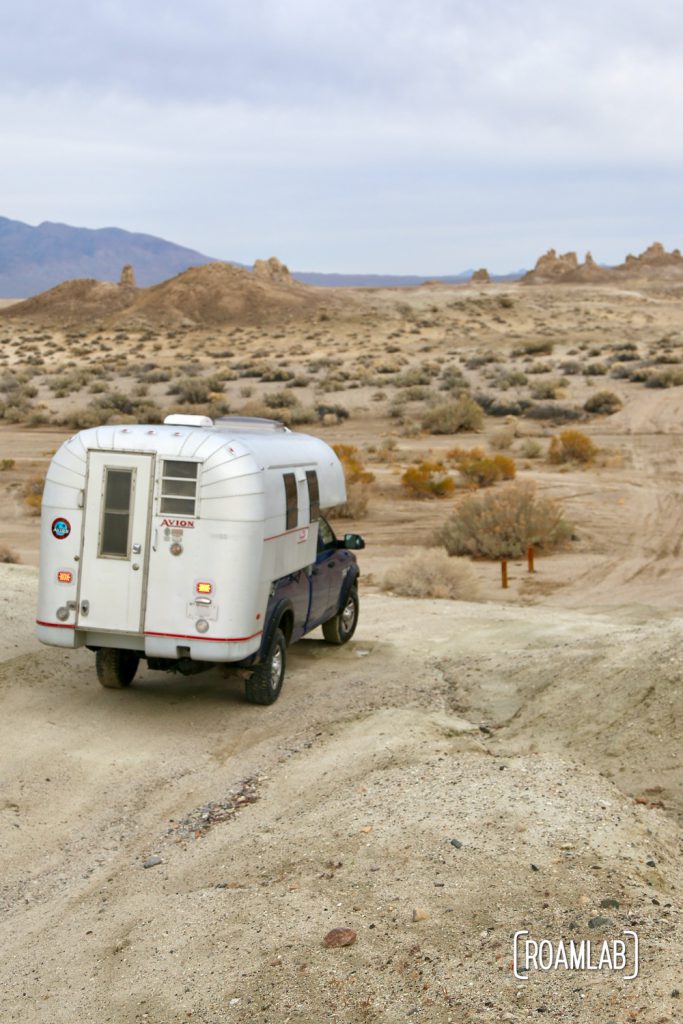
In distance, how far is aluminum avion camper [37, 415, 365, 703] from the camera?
9266 mm

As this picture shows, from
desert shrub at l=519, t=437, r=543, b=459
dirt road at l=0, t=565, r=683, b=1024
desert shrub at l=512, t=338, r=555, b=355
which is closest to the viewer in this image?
dirt road at l=0, t=565, r=683, b=1024

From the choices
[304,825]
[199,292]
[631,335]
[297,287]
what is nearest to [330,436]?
[304,825]

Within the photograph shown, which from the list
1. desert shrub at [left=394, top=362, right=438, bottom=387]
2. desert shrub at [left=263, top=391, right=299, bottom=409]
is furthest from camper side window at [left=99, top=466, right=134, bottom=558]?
desert shrub at [left=394, top=362, right=438, bottom=387]

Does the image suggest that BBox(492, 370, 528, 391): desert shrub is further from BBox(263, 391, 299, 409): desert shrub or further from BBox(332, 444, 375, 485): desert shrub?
BBox(332, 444, 375, 485): desert shrub

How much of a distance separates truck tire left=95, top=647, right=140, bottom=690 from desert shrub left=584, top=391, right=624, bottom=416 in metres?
31.3

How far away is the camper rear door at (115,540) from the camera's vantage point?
30.9 ft

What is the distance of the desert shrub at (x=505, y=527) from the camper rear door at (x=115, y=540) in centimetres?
1199

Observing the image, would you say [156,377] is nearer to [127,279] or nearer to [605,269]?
[127,279]

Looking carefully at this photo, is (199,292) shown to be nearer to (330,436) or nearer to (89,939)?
(330,436)

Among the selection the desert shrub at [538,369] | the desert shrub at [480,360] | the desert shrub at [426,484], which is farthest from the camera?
the desert shrub at [480,360]

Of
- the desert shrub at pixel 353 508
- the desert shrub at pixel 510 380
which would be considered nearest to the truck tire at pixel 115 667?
the desert shrub at pixel 353 508

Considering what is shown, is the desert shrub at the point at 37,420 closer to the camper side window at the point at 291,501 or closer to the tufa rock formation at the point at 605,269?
the camper side window at the point at 291,501

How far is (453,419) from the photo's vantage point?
36.5 m

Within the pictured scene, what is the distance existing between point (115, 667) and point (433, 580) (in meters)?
7.71
